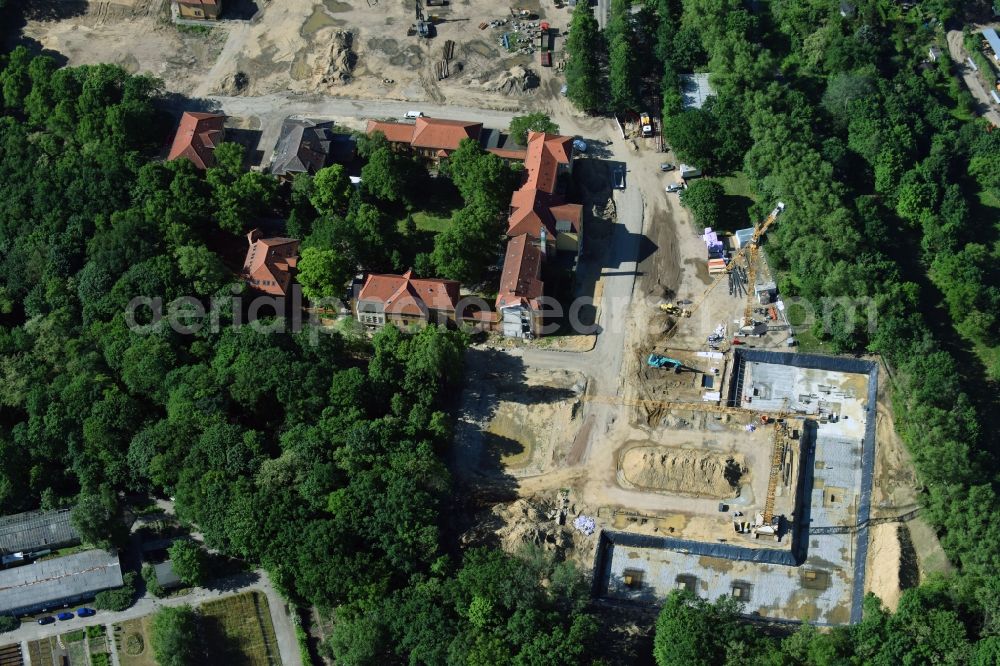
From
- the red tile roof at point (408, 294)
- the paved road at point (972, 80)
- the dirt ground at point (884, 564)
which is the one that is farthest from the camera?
the paved road at point (972, 80)

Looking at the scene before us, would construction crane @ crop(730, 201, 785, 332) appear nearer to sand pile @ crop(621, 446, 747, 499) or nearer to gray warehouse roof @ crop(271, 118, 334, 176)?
sand pile @ crop(621, 446, 747, 499)

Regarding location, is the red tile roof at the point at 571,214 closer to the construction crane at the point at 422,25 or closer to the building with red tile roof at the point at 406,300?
the building with red tile roof at the point at 406,300

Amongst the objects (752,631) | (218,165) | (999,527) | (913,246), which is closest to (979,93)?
(913,246)

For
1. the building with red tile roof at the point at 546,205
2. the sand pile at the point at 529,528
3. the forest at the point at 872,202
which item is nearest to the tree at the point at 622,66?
the forest at the point at 872,202

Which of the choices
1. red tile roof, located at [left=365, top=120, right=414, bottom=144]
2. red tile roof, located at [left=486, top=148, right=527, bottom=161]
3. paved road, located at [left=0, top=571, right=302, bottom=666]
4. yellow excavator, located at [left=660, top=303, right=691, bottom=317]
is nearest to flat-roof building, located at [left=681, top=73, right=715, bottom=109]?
red tile roof, located at [left=486, top=148, right=527, bottom=161]

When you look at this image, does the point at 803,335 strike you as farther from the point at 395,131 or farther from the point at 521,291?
the point at 395,131

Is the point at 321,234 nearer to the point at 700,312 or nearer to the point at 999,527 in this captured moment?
the point at 700,312

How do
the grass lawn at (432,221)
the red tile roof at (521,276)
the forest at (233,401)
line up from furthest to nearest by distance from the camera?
the grass lawn at (432,221) → the red tile roof at (521,276) → the forest at (233,401)
